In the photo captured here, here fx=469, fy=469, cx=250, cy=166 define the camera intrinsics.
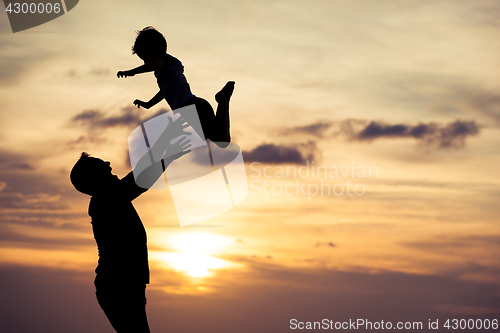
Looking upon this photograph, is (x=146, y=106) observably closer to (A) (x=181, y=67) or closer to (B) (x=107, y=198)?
(A) (x=181, y=67)

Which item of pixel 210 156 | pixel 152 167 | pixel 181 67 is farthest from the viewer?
pixel 181 67

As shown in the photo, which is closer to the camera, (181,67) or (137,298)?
(137,298)

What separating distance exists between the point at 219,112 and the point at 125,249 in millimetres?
3738

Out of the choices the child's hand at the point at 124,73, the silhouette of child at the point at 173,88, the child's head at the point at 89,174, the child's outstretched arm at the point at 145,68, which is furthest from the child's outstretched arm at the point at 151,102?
the child's head at the point at 89,174

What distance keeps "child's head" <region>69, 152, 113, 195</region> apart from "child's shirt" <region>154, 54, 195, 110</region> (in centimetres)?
284

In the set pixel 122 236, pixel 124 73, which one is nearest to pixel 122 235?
pixel 122 236

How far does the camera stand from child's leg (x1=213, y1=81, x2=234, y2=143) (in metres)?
8.59

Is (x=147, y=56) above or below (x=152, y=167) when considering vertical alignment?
above

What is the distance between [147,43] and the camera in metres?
7.97

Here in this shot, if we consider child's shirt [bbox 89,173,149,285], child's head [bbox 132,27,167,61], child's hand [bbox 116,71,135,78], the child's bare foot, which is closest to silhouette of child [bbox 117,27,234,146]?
child's head [bbox 132,27,167,61]

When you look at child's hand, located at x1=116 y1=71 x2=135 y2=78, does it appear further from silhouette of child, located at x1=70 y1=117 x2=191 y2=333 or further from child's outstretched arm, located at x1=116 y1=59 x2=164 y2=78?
silhouette of child, located at x1=70 y1=117 x2=191 y2=333

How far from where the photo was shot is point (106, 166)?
20.0 ft

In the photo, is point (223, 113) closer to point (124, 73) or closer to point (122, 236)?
point (124, 73)

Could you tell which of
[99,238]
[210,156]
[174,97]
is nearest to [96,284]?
[99,238]
